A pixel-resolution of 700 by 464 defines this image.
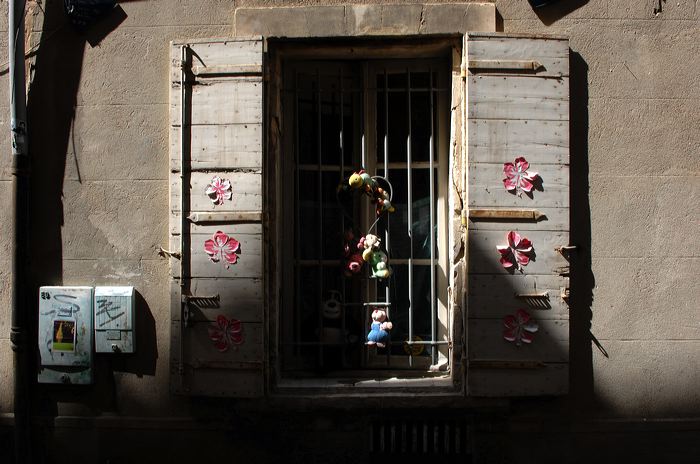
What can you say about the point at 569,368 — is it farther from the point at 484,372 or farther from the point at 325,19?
the point at 325,19

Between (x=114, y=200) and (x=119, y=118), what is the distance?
55 cm

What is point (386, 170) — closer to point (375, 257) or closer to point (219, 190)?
point (375, 257)

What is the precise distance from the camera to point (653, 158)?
Answer: 4227 mm

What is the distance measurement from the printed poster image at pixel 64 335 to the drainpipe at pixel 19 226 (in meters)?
0.23

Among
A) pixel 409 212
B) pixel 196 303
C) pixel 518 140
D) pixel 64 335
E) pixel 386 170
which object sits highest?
pixel 518 140

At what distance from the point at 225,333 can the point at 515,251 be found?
1898 mm

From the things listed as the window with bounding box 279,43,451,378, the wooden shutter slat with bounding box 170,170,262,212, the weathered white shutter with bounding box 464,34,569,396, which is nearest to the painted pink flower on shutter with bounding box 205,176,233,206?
the wooden shutter slat with bounding box 170,170,262,212

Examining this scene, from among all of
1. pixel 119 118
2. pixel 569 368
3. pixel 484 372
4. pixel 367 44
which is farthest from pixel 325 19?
pixel 569 368

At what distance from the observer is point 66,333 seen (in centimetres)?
432

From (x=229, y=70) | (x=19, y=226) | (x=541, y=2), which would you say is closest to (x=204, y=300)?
(x=19, y=226)

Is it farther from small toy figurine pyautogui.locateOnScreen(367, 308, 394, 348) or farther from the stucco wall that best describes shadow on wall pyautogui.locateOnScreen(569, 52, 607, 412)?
small toy figurine pyautogui.locateOnScreen(367, 308, 394, 348)

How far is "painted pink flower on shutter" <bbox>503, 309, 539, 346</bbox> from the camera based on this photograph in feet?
13.5

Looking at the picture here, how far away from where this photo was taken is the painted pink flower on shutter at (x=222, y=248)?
4.19 meters

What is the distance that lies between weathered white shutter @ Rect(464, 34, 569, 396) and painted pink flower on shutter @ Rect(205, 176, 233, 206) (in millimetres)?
1525
